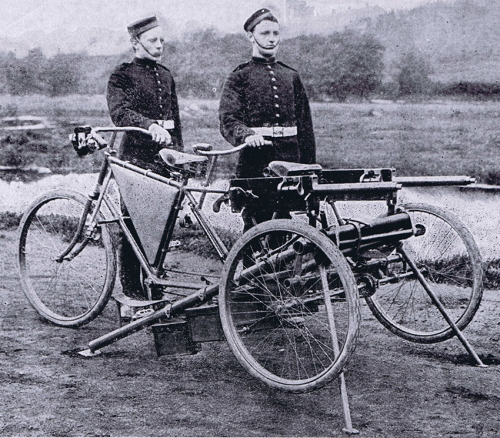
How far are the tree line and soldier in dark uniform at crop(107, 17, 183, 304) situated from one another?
0.32 metres

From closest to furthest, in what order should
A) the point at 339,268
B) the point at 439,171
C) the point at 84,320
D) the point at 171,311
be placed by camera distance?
the point at 339,268
the point at 171,311
the point at 84,320
the point at 439,171

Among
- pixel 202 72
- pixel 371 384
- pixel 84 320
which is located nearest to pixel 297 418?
pixel 371 384

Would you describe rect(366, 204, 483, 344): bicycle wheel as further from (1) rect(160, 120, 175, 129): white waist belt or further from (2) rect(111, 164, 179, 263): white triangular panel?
(1) rect(160, 120, 175, 129): white waist belt

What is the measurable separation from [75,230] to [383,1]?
90.0 inches

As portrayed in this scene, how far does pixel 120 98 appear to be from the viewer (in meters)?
4.07

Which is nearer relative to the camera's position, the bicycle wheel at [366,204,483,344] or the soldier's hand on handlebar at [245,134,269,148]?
the bicycle wheel at [366,204,483,344]

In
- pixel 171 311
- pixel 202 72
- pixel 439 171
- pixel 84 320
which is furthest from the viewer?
pixel 439 171

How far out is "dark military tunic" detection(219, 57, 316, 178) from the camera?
13.4ft

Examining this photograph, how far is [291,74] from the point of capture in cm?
418

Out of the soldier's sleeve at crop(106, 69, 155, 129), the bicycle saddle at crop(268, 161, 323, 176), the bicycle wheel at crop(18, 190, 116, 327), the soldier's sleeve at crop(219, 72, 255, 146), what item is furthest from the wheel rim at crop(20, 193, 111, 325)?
the bicycle saddle at crop(268, 161, 323, 176)

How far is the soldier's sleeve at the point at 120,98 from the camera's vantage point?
156 inches

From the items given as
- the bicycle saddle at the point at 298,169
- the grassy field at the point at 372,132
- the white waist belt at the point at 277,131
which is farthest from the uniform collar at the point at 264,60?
the bicycle saddle at the point at 298,169

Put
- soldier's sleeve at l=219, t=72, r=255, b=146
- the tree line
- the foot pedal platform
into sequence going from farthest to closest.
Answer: the tree line < soldier's sleeve at l=219, t=72, r=255, b=146 < the foot pedal platform

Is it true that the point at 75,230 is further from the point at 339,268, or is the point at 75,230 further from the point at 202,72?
the point at 339,268
